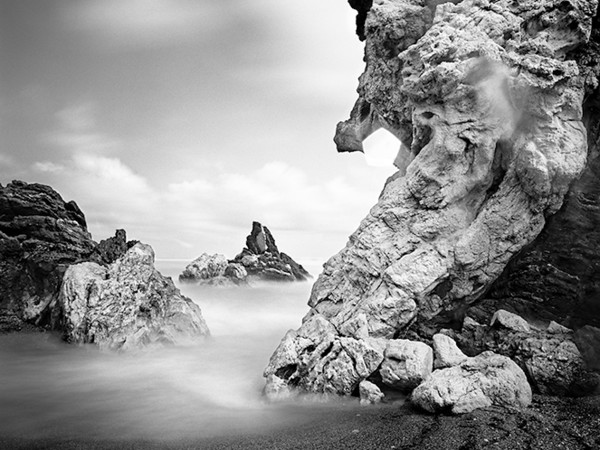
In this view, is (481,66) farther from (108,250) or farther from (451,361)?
A: (108,250)


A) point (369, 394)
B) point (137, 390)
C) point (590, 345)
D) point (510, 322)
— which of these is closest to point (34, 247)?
point (137, 390)

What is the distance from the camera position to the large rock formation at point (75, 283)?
21672 mm

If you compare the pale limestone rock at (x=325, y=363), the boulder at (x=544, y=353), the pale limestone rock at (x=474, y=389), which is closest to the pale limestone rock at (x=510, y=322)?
the boulder at (x=544, y=353)

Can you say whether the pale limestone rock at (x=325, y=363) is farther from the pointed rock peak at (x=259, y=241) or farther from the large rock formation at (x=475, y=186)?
the pointed rock peak at (x=259, y=241)

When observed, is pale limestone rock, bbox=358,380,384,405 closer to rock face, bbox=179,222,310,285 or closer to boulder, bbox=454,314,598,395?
boulder, bbox=454,314,598,395

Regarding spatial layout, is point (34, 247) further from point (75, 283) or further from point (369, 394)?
point (369, 394)

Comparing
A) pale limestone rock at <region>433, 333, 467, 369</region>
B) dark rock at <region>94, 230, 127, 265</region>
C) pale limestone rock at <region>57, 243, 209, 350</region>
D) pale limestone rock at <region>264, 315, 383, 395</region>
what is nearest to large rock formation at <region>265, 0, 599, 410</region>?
pale limestone rock at <region>264, 315, 383, 395</region>

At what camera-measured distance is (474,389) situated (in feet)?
38.6

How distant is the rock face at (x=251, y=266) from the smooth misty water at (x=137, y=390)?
32964mm

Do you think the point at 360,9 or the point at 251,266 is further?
the point at 251,266

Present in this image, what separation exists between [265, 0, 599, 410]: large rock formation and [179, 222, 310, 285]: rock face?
136 ft

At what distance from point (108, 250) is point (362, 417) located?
84.8 feet

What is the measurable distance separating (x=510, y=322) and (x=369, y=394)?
7.13 m

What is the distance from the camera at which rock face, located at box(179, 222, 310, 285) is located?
58.5 meters
